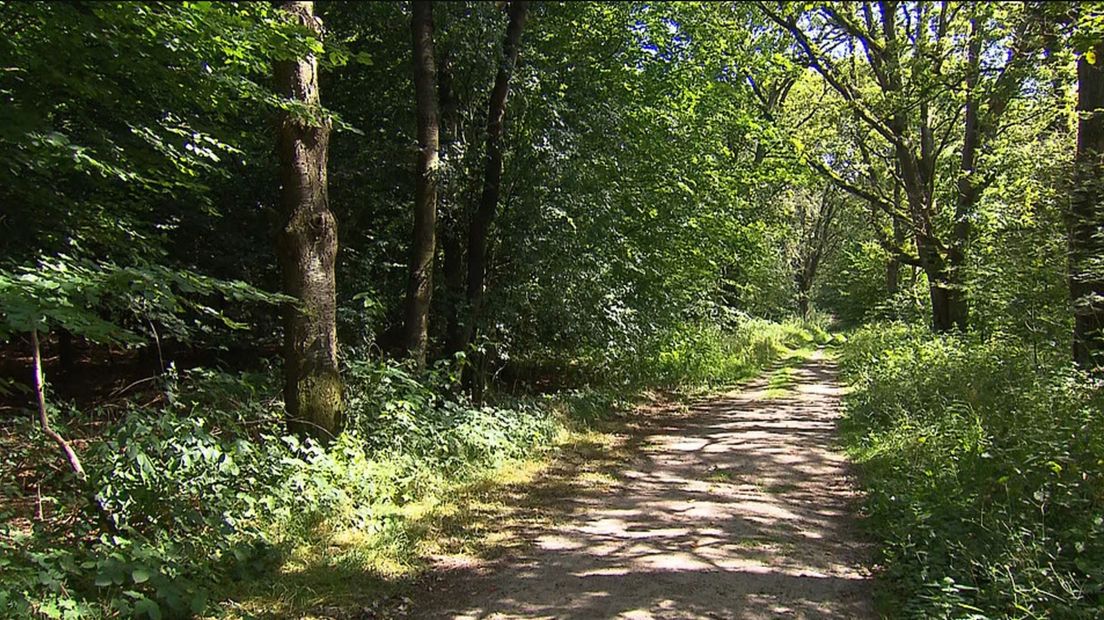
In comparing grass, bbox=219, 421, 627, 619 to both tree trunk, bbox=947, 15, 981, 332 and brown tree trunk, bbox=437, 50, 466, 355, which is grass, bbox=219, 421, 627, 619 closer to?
brown tree trunk, bbox=437, 50, 466, 355

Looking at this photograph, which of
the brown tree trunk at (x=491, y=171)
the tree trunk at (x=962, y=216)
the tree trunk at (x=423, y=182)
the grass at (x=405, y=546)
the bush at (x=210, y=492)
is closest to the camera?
the bush at (x=210, y=492)

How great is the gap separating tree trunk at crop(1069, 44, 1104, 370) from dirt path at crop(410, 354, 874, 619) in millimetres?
3319

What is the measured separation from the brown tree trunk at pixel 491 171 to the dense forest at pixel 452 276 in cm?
6

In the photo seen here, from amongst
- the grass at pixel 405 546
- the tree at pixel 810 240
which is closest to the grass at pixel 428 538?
the grass at pixel 405 546

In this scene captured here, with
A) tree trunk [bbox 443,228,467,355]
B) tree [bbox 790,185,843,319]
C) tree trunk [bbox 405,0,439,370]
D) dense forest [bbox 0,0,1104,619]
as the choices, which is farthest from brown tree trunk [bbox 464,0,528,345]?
tree [bbox 790,185,843,319]

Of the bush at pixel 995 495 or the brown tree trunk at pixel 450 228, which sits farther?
the brown tree trunk at pixel 450 228

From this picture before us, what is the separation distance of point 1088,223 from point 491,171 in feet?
25.2

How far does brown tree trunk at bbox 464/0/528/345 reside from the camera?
10.0 metres

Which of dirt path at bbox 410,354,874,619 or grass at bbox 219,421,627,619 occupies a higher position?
grass at bbox 219,421,627,619

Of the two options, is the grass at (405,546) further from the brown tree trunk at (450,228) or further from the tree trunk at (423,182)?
the brown tree trunk at (450,228)

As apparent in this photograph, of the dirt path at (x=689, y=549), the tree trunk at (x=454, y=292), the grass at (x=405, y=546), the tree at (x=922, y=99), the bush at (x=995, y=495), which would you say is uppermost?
the tree at (x=922, y=99)

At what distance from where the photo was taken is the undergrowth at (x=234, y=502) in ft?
12.5

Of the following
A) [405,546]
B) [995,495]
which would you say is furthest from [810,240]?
[405,546]

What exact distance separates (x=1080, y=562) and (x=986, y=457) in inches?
64.8
